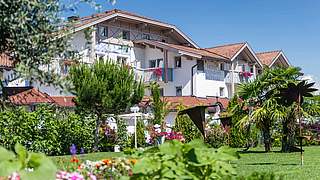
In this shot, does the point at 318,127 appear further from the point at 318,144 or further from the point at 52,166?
the point at 52,166

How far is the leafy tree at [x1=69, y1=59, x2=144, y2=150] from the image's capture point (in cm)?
2444

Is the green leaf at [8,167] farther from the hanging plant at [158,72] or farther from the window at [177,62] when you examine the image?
the window at [177,62]

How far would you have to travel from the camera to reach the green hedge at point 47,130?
66.0ft

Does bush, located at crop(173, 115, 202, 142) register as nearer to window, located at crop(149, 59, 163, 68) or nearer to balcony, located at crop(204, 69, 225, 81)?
window, located at crop(149, 59, 163, 68)

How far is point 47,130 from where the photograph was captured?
2167cm

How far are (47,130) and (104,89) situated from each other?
4.03 metres

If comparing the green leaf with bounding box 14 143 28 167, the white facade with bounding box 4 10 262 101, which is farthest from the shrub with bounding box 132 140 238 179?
the white facade with bounding box 4 10 262 101

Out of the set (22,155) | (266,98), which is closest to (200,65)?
(266,98)

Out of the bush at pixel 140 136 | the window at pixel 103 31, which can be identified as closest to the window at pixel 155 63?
the window at pixel 103 31

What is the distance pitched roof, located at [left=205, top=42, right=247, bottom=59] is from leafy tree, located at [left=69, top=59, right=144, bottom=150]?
63.2 ft

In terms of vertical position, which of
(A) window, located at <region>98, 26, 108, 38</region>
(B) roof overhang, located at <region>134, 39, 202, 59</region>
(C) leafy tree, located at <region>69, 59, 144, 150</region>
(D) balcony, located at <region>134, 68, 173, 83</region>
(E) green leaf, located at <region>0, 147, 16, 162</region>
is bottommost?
(E) green leaf, located at <region>0, 147, 16, 162</region>

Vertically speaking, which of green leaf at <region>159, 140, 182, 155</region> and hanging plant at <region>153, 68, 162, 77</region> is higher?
hanging plant at <region>153, 68, 162, 77</region>

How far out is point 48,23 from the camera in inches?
191

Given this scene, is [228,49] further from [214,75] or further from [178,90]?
[178,90]
